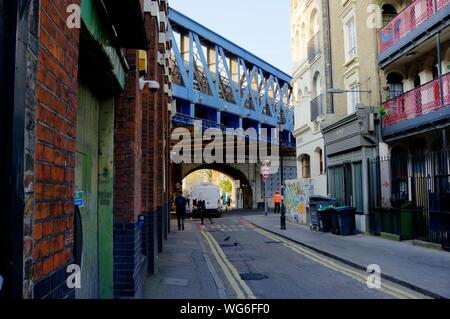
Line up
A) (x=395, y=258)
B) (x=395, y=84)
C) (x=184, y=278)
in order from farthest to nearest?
(x=395, y=84)
(x=395, y=258)
(x=184, y=278)

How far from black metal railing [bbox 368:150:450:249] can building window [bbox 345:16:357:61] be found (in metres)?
5.79

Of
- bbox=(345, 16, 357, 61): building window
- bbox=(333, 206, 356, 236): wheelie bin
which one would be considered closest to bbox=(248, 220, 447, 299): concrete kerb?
bbox=(333, 206, 356, 236): wheelie bin

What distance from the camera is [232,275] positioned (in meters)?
10.2

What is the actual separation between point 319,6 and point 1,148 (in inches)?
971

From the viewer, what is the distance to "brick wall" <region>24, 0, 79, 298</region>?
6.92 ft

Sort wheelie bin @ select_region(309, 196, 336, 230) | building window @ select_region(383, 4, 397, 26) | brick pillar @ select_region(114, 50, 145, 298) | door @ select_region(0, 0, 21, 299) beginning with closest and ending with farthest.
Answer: door @ select_region(0, 0, 21, 299), brick pillar @ select_region(114, 50, 145, 298), building window @ select_region(383, 4, 397, 26), wheelie bin @ select_region(309, 196, 336, 230)

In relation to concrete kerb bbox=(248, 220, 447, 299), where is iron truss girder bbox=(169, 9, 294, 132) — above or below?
above

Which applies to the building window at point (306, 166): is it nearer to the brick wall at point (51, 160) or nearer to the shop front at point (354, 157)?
the shop front at point (354, 157)

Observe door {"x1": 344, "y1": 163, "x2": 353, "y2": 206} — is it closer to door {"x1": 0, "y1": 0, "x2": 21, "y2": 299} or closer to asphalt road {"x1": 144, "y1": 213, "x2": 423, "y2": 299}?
asphalt road {"x1": 144, "y1": 213, "x2": 423, "y2": 299}

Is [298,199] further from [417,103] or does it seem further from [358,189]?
[417,103]

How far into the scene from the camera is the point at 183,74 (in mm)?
30547

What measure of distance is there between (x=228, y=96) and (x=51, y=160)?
39873mm

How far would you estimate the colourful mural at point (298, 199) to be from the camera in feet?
80.6

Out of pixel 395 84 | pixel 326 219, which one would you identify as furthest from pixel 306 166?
pixel 395 84
